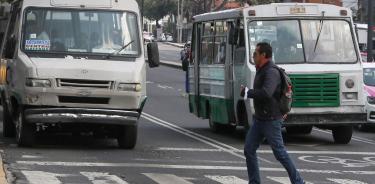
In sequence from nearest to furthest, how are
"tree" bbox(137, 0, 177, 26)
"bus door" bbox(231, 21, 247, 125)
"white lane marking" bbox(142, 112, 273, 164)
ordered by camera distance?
"white lane marking" bbox(142, 112, 273, 164)
"bus door" bbox(231, 21, 247, 125)
"tree" bbox(137, 0, 177, 26)

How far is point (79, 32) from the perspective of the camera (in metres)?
14.4

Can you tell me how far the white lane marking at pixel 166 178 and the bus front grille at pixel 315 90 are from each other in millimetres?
5162

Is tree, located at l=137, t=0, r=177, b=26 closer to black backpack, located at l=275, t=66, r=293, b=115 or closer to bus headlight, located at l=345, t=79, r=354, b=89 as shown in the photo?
bus headlight, located at l=345, t=79, r=354, b=89

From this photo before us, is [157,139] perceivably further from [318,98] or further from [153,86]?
[153,86]

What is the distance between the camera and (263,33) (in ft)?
53.8

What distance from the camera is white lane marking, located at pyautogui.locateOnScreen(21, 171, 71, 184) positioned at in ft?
34.2

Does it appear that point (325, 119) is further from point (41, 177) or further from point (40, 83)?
point (41, 177)

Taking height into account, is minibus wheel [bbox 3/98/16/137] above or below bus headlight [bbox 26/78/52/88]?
below

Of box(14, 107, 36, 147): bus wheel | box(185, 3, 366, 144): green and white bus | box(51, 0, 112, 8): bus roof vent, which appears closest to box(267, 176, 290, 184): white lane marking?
box(185, 3, 366, 144): green and white bus

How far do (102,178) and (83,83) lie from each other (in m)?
3.12

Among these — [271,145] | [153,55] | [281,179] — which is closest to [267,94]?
[271,145]

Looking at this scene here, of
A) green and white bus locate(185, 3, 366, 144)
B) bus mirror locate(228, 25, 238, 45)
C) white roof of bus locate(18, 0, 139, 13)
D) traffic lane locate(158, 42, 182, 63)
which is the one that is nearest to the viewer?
white roof of bus locate(18, 0, 139, 13)

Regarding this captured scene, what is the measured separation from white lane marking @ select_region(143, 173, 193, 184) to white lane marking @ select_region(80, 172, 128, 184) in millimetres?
482

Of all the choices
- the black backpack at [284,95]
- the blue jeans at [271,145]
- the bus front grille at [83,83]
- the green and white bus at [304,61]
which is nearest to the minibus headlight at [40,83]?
the bus front grille at [83,83]
